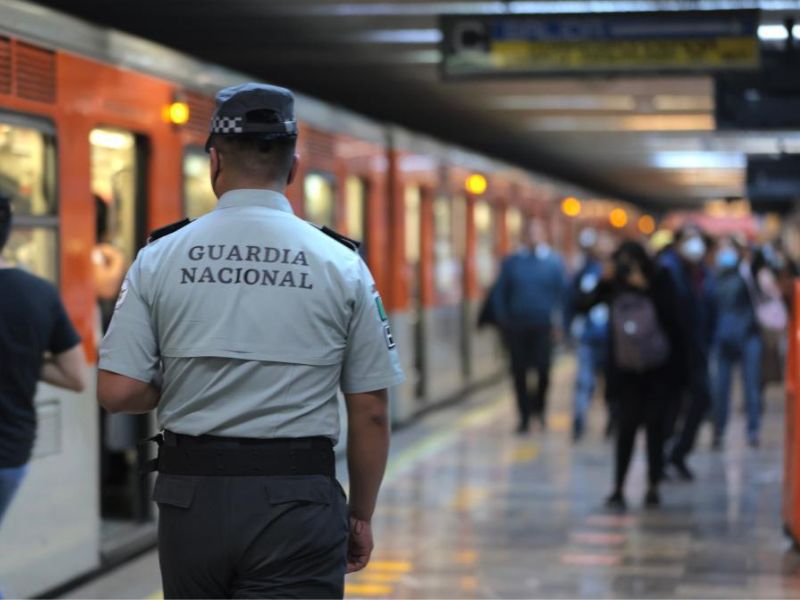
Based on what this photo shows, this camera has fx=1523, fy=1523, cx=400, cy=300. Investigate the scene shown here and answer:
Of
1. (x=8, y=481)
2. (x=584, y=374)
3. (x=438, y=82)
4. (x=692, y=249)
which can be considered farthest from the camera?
(x=438, y=82)

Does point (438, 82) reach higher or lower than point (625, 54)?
higher

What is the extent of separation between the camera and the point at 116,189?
724cm

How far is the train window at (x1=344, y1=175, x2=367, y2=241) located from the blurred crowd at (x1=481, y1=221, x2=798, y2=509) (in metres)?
1.59

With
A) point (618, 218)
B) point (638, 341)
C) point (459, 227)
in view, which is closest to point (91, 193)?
point (638, 341)

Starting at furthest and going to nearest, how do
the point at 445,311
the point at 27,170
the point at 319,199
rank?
the point at 445,311
the point at 319,199
the point at 27,170

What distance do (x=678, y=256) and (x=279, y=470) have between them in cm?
759

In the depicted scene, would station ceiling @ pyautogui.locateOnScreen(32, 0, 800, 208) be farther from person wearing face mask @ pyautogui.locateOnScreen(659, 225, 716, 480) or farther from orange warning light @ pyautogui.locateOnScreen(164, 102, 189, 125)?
orange warning light @ pyautogui.locateOnScreen(164, 102, 189, 125)

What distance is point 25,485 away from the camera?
5910 mm

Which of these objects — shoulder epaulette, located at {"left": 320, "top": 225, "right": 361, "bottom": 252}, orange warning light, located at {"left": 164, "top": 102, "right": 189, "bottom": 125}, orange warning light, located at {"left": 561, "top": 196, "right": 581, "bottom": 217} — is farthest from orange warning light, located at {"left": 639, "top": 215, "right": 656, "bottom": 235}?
shoulder epaulette, located at {"left": 320, "top": 225, "right": 361, "bottom": 252}

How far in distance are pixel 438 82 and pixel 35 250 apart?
8.17m

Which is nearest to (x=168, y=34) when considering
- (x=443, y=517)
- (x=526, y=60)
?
(x=526, y=60)

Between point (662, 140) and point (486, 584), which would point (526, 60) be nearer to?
point (486, 584)

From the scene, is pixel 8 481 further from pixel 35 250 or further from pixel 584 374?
pixel 584 374

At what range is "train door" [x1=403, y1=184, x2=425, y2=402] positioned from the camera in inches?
543
